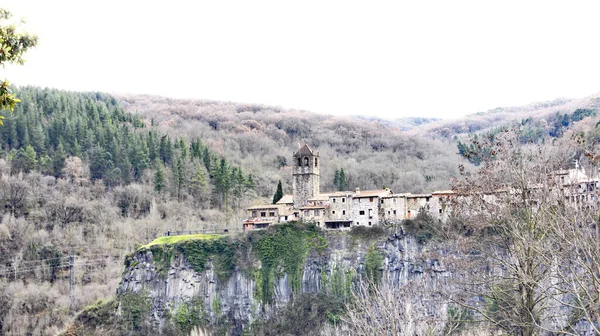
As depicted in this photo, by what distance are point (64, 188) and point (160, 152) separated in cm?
1872

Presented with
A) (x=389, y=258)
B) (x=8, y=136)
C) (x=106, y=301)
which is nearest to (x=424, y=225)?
(x=389, y=258)

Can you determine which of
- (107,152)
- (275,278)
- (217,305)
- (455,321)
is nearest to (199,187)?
(107,152)

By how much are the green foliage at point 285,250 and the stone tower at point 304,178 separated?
4.73 meters

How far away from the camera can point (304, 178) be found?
66.5 metres

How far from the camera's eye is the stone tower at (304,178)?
66125mm

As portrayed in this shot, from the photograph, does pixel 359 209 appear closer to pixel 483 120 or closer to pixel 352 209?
pixel 352 209

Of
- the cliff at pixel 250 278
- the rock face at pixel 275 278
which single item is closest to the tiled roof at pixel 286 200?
the cliff at pixel 250 278

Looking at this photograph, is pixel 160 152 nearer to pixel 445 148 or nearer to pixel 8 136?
pixel 8 136

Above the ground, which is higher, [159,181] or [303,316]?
[159,181]

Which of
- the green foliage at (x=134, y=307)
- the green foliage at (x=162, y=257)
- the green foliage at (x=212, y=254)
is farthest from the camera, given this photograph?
the green foliage at (x=162, y=257)

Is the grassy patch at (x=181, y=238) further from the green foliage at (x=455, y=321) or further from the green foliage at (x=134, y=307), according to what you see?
the green foliage at (x=455, y=321)

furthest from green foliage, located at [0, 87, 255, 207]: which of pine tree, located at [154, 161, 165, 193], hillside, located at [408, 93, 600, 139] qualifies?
hillside, located at [408, 93, 600, 139]

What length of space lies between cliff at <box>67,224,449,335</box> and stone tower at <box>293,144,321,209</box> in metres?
4.93

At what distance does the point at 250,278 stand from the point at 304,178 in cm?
1134
